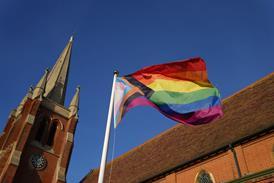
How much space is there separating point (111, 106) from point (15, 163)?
19.9m

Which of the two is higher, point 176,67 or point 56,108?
point 56,108

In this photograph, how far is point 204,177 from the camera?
1606cm

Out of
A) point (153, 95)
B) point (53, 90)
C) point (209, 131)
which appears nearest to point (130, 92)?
point (153, 95)

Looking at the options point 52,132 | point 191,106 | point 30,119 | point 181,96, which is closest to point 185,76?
point 181,96

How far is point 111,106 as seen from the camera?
8781mm

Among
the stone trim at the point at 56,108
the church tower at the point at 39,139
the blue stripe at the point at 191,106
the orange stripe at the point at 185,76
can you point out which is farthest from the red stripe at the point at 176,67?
the stone trim at the point at 56,108

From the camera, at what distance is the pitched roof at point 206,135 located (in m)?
16.0

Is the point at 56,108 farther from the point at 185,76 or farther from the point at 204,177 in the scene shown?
the point at 185,76

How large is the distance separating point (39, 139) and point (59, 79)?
35.0 feet

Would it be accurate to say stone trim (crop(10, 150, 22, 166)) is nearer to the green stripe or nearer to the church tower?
the church tower

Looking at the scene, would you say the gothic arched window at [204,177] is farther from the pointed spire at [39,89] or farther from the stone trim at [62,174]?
the pointed spire at [39,89]

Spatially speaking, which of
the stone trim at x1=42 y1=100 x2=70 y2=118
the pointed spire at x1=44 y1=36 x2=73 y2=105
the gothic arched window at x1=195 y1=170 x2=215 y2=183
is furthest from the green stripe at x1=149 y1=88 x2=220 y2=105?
the pointed spire at x1=44 y1=36 x2=73 y2=105

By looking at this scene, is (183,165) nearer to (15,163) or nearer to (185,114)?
(185,114)

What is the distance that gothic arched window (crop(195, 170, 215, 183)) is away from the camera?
619 inches
